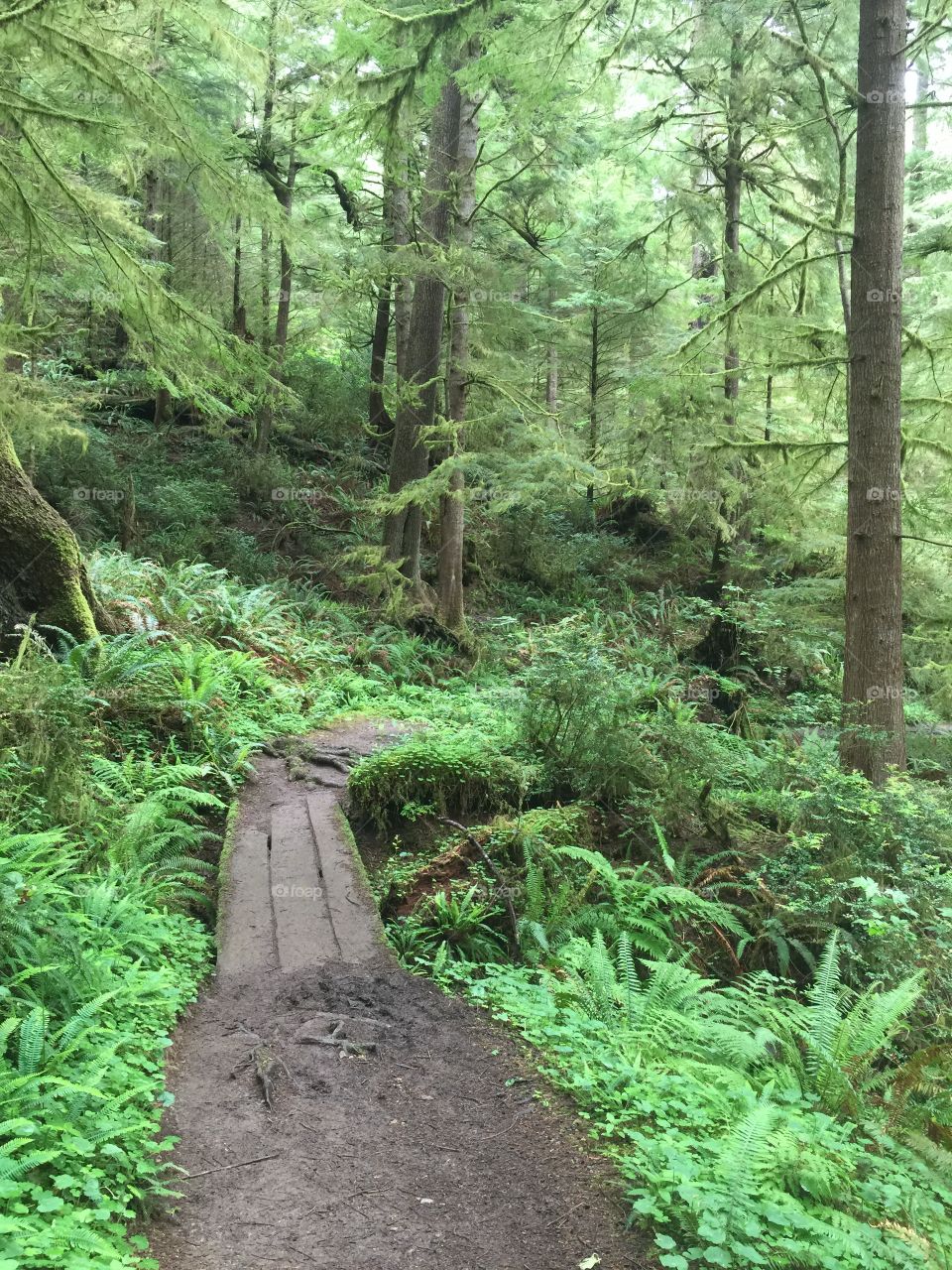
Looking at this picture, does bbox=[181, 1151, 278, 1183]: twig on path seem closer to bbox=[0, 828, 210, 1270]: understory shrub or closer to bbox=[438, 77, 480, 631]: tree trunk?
bbox=[0, 828, 210, 1270]: understory shrub

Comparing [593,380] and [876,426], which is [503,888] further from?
[593,380]

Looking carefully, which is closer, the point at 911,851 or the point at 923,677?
the point at 911,851

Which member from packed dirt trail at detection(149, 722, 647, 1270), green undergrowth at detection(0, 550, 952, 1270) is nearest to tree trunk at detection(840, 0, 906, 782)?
green undergrowth at detection(0, 550, 952, 1270)

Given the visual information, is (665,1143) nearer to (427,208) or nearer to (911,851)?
(911,851)

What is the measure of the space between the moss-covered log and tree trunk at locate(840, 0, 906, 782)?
7516 mm

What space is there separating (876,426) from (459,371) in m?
7.11

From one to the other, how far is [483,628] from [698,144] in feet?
31.7

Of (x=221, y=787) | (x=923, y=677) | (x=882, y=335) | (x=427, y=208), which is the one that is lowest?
(x=221, y=787)

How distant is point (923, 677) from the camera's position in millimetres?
11430

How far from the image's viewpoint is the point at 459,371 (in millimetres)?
13180

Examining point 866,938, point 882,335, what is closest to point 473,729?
point 866,938

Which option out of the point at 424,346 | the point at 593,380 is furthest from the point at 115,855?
the point at 593,380

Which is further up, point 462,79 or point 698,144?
point 698,144

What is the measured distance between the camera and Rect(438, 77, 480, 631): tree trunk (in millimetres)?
12500
